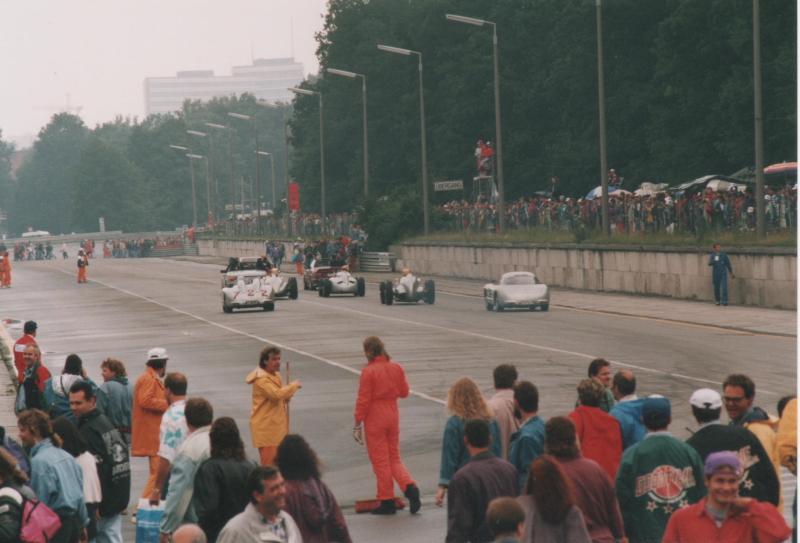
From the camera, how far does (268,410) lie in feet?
35.4

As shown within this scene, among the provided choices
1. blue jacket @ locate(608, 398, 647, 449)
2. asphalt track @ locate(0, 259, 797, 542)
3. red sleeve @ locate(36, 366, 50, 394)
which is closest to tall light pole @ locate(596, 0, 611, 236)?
asphalt track @ locate(0, 259, 797, 542)

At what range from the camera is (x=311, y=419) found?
1706cm

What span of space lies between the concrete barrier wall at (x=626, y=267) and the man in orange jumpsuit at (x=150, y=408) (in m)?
23.5

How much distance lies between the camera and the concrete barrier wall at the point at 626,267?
107 feet

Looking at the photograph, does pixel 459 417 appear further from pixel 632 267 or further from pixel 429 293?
pixel 632 267

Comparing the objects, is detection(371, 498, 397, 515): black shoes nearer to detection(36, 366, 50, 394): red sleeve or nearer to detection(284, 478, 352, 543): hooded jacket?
detection(284, 478, 352, 543): hooded jacket

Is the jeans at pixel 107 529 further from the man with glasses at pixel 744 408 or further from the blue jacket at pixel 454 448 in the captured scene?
the man with glasses at pixel 744 408

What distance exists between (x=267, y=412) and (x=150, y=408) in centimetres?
123

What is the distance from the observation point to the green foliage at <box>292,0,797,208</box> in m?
50.2

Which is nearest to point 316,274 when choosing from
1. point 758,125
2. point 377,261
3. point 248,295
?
point 248,295

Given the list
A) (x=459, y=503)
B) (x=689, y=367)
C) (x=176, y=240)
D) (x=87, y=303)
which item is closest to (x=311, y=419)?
(x=689, y=367)

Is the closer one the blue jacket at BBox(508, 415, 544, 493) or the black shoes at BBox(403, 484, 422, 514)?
the blue jacket at BBox(508, 415, 544, 493)

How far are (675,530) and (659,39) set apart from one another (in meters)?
52.8

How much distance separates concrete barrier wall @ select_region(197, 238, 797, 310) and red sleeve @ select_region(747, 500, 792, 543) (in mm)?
26186
